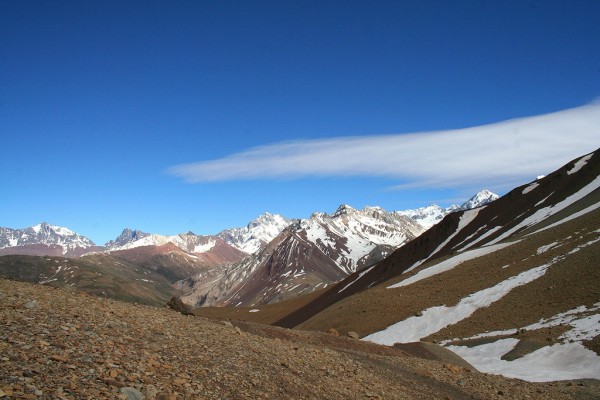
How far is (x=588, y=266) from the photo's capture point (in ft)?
173

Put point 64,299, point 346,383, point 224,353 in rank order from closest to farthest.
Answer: point 224,353, point 346,383, point 64,299

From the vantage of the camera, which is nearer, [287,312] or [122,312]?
[122,312]

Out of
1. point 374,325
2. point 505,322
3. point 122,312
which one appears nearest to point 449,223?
point 374,325

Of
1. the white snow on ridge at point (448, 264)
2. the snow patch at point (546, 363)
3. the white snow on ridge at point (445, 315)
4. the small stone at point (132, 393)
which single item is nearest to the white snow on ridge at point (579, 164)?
the white snow on ridge at point (448, 264)

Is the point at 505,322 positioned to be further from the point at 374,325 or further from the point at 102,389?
the point at 102,389

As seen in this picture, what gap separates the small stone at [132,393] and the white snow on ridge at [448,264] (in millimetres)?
75123

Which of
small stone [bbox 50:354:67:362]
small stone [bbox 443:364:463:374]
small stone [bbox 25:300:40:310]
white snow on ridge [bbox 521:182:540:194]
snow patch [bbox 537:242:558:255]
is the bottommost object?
small stone [bbox 443:364:463:374]

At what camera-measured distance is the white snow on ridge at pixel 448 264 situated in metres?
80.2

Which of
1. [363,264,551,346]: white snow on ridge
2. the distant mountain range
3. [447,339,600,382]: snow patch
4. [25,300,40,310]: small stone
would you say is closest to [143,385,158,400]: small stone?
[25,300,40,310]: small stone

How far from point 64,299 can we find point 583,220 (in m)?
73.0

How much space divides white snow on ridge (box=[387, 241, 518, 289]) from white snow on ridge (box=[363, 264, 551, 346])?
18695 millimetres

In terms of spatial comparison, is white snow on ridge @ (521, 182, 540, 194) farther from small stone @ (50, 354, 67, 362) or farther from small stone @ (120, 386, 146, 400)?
small stone @ (50, 354, 67, 362)

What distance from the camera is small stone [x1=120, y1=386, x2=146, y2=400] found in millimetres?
10477

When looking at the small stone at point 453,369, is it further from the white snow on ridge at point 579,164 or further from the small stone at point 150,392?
the white snow on ridge at point 579,164
